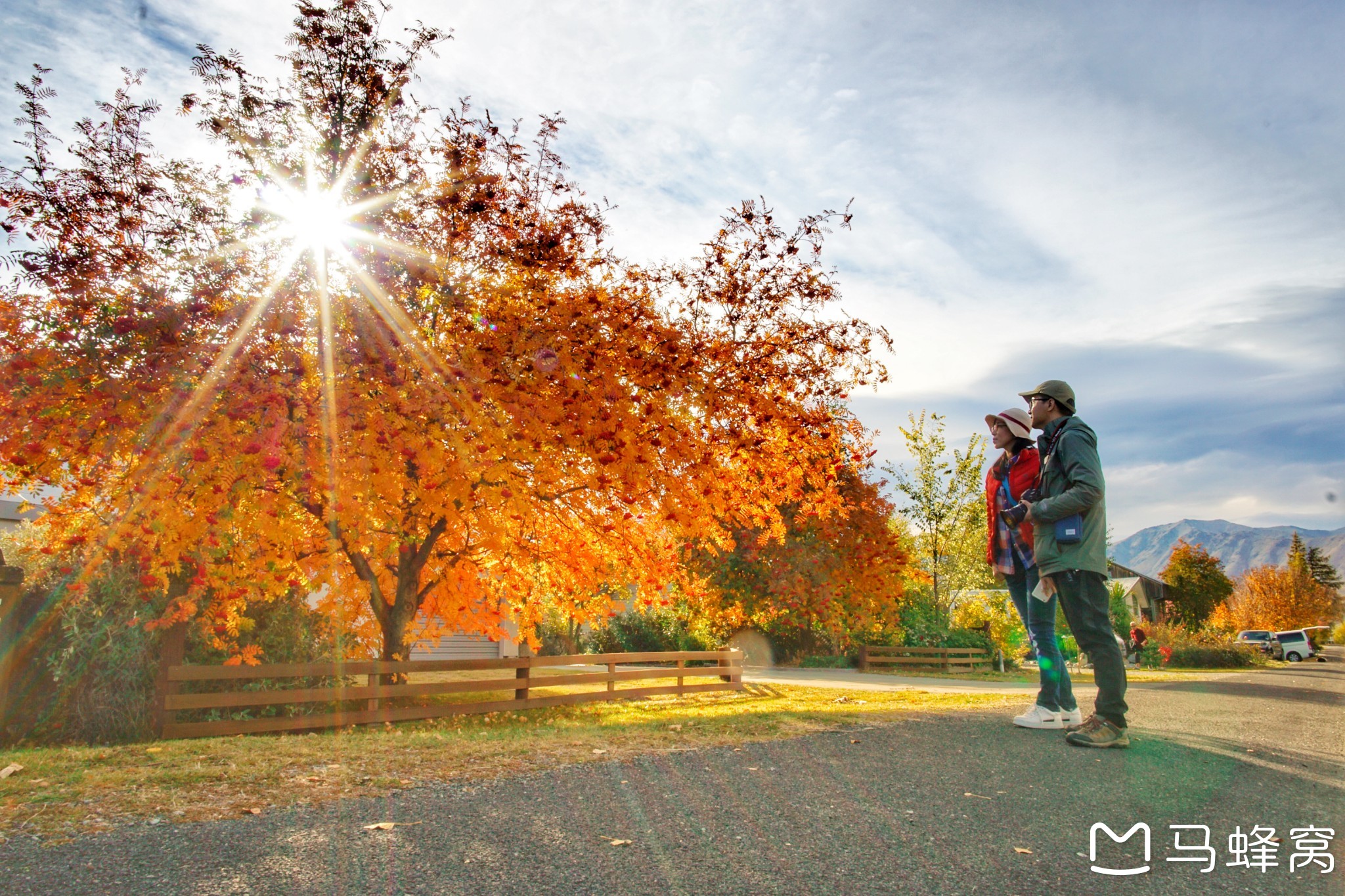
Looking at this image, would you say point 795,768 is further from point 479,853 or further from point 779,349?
point 779,349

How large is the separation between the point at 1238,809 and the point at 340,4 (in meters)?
9.71

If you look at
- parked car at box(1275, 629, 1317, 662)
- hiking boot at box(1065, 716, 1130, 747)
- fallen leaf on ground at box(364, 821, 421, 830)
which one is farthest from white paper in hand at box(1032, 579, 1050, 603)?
parked car at box(1275, 629, 1317, 662)

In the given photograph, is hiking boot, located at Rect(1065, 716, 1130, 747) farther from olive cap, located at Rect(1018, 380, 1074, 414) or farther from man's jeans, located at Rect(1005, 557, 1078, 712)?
olive cap, located at Rect(1018, 380, 1074, 414)

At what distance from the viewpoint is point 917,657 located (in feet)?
71.3

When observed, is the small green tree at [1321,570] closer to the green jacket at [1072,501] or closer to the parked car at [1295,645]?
the parked car at [1295,645]

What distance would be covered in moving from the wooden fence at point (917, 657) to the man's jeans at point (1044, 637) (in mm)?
16630

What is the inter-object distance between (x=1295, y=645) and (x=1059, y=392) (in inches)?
1971

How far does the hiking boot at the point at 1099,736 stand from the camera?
4.60 metres

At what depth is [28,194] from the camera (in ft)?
23.3

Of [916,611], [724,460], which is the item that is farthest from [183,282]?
[916,611]

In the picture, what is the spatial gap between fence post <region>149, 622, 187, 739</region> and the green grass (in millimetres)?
774

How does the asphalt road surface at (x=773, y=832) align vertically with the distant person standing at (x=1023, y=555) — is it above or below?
below

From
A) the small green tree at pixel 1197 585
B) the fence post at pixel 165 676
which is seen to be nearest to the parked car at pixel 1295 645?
the small green tree at pixel 1197 585

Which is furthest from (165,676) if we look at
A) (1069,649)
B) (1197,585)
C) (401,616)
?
(1197,585)
